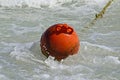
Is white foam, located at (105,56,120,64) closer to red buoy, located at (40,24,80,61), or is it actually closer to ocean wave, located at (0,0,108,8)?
red buoy, located at (40,24,80,61)

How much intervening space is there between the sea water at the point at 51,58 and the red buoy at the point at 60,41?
186 mm

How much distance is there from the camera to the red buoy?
517cm

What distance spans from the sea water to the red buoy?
0.61ft

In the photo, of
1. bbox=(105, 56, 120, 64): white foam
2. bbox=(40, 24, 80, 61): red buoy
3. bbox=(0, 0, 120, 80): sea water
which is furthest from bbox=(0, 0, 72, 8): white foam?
bbox=(40, 24, 80, 61): red buoy

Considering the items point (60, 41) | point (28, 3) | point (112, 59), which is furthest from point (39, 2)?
point (60, 41)

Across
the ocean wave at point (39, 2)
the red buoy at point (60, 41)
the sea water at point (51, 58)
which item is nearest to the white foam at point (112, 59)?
the sea water at point (51, 58)

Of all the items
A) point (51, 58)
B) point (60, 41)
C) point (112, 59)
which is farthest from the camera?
point (112, 59)

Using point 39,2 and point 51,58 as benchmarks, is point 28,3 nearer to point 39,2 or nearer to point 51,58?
point 39,2

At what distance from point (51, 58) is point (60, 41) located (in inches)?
12.2

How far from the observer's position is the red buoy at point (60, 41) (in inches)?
203

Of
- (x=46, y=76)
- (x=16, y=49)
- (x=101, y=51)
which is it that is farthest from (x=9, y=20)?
(x=46, y=76)

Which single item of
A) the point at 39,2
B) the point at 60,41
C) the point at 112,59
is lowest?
the point at 39,2

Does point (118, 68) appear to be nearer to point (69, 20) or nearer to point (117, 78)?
point (117, 78)

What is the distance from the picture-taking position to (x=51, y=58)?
537 cm
